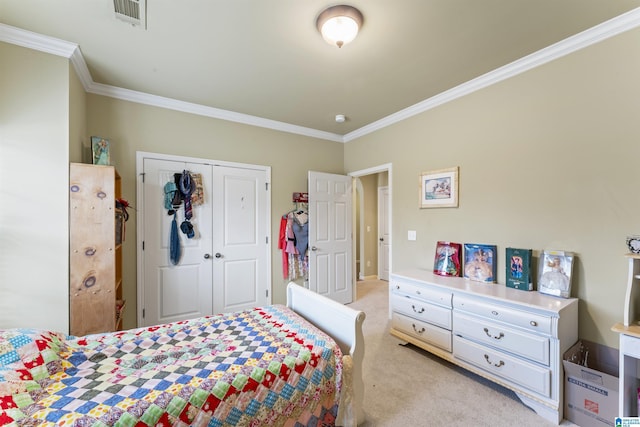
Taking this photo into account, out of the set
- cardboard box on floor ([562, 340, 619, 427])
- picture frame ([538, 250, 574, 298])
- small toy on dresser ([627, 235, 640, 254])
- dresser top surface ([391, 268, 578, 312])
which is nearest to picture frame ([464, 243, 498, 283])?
dresser top surface ([391, 268, 578, 312])

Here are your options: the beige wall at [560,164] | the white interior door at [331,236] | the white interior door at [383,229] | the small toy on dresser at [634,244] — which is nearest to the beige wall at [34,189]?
the white interior door at [331,236]

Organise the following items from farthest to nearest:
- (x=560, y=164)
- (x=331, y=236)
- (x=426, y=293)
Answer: (x=331, y=236) → (x=426, y=293) → (x=560, y=164)

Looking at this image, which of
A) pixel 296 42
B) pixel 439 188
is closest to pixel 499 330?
pixel 439 188

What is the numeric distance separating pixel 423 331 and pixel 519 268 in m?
1.02

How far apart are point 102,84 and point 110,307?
7.26 ft

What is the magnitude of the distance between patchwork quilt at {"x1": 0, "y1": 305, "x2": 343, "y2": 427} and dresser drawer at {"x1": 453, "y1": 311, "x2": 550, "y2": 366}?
1354 mm

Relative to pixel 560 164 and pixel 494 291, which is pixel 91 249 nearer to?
pixel 494 291

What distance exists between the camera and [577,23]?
189cm

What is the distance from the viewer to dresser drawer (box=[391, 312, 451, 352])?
242 centimetres

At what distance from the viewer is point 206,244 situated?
10.9ft

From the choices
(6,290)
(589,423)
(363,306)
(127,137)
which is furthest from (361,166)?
(6,290)

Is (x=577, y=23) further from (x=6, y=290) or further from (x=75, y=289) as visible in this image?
(x=6, y=290)

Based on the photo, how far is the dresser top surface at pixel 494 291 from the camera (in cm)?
192

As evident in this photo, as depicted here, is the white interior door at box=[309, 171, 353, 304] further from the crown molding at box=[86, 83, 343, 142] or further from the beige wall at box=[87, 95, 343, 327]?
the crown molding at box=[86, 83, 343, 142]
